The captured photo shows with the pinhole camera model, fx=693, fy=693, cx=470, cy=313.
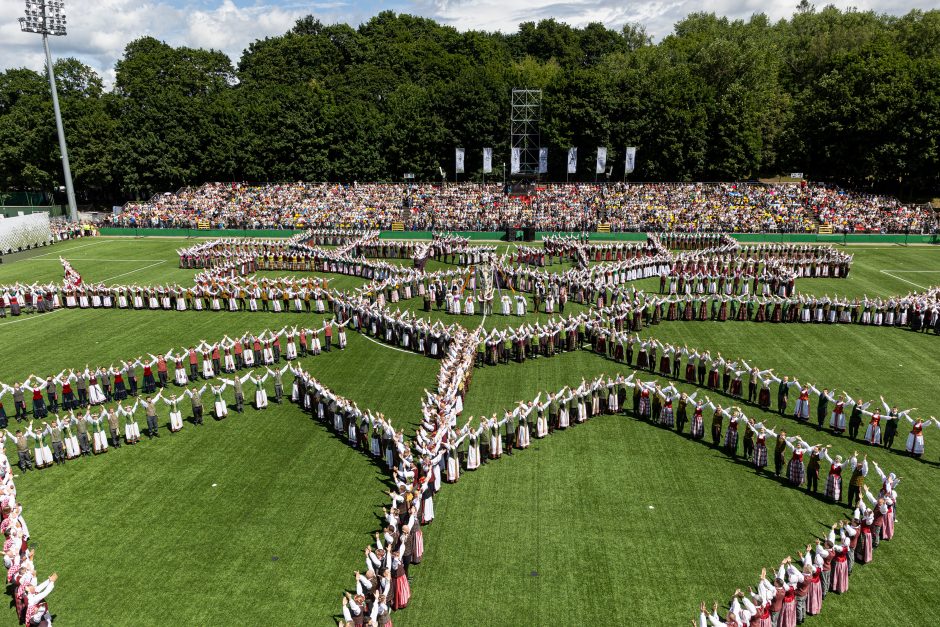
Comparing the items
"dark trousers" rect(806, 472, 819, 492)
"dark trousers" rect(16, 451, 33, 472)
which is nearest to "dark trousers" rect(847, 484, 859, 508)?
"dark trousers" rect(806, 472, 819, 492)

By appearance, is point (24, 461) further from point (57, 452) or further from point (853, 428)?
point (853, 428)

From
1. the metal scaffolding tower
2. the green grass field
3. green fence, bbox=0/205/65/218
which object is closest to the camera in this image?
the green grass field

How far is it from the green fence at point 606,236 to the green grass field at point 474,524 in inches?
1251

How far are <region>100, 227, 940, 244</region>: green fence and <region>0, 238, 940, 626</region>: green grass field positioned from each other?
31.8 meters

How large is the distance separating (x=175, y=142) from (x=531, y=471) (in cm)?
6422

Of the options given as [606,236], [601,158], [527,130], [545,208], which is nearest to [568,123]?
[527,130]

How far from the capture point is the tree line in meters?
61.3

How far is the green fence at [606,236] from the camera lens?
53.1 meters

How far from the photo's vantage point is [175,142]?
69.5m

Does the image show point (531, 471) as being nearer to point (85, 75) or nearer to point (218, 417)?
point (218, 417)

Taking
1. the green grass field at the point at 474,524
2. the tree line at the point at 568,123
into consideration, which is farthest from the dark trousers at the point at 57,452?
the tree line at the point at 568,123

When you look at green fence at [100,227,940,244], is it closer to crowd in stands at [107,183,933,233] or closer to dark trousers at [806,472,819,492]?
crowd in stands at [107,183,933,233]

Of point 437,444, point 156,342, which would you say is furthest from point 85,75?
point 437,444

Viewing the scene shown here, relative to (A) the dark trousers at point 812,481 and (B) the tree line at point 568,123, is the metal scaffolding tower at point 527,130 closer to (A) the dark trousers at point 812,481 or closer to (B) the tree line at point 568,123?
(B) the tree line at point 568,123
